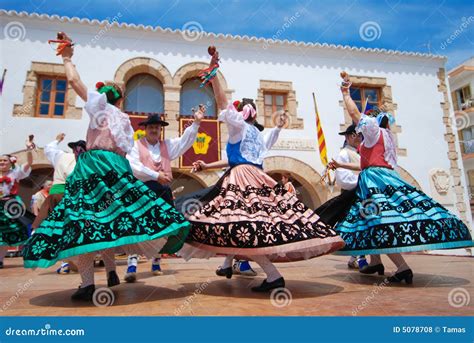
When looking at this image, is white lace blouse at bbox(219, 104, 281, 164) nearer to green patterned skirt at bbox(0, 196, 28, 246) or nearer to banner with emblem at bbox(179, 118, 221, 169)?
green patterned skirt at bbox(0, 196, 28, 246)

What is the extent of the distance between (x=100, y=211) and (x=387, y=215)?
2386mm

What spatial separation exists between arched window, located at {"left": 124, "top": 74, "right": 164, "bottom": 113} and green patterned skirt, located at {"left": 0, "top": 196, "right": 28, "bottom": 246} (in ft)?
16.0

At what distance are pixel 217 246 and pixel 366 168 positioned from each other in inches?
71.0

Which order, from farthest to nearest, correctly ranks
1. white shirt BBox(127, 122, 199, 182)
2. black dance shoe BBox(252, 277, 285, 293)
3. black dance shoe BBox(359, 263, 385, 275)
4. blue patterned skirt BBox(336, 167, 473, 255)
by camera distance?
1. black dance shoe BBox(359, 263, 385, 275)
2. white shirt BBox(127, 122, 199, 182)
3. blue patterned skirt BBox(336, 167, 473, 255)
4. black dance shoe BBox(252, 277, 285, 293)

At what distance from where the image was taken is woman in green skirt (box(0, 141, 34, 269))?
5035 mm

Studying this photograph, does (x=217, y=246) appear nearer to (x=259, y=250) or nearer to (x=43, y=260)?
(x=259, y=250)

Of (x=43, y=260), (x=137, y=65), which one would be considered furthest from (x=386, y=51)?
(x=43, y=260)

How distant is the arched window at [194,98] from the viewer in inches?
389

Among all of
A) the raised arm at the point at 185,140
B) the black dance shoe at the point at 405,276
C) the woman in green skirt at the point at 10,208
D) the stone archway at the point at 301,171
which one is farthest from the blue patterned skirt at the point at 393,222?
the stone archway at the point at 301,171

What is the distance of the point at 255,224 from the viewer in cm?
252

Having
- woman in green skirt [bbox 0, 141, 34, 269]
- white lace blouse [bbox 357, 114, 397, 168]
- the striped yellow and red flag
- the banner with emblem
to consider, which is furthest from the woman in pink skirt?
the striped yellow and red flag

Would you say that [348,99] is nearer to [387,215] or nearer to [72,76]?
[387,215]

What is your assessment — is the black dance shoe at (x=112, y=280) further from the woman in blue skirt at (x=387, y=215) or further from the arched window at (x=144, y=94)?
the arched window at (x=144, y=94)

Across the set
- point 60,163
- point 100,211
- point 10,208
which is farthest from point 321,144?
point 100,211
